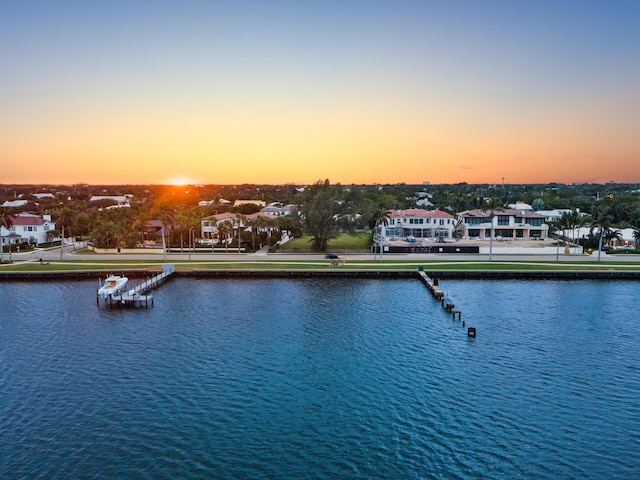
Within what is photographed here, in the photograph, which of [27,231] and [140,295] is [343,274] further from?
[27,231]

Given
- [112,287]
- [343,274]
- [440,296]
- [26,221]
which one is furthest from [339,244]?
[26,221]

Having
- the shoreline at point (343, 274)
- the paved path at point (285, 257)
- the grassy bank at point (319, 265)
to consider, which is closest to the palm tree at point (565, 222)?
the paved path at point (285, 257)

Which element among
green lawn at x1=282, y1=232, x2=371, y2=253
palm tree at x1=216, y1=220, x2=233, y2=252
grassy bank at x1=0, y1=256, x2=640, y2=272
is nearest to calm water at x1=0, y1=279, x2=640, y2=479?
grassy bank at x1=0, y1=256, x2=640, y2=272

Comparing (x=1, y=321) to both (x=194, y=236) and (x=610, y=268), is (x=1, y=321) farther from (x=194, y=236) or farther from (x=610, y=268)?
(x=610, y=268)

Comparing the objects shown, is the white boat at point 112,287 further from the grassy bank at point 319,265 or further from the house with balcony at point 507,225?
the house with balcony at point 507,225

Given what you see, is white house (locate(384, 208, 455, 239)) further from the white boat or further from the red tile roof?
the red tile roof

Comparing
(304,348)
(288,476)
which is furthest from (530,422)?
(304,348)

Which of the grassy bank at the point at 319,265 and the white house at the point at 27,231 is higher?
the white house at the point at 27,231
